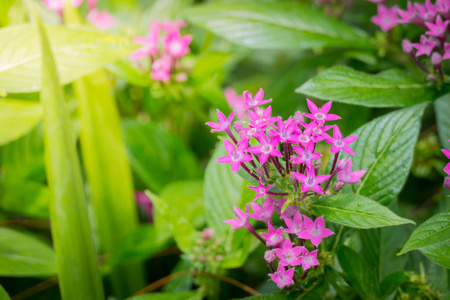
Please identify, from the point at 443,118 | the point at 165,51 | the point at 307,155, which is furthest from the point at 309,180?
the point at 165,51

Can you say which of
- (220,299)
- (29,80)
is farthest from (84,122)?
(220,299)

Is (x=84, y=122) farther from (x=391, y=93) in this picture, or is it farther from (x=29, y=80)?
(x=391, y=93)

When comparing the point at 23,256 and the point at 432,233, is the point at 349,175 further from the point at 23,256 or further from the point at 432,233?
the point at 23,256

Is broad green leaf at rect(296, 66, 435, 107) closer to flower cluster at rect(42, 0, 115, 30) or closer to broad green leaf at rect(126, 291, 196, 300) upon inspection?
broad green leaf at rect(126, 291, 196, 300)

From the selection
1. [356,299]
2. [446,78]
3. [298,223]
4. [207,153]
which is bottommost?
[356,299]

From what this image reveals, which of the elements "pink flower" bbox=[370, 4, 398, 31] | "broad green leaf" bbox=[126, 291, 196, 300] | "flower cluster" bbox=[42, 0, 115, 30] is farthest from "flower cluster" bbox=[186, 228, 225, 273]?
"flower cluster" bbox=[42, 0, 115, 30]

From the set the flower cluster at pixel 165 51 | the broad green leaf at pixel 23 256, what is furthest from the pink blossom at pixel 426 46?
the broad green leaf at pixel 23 256
